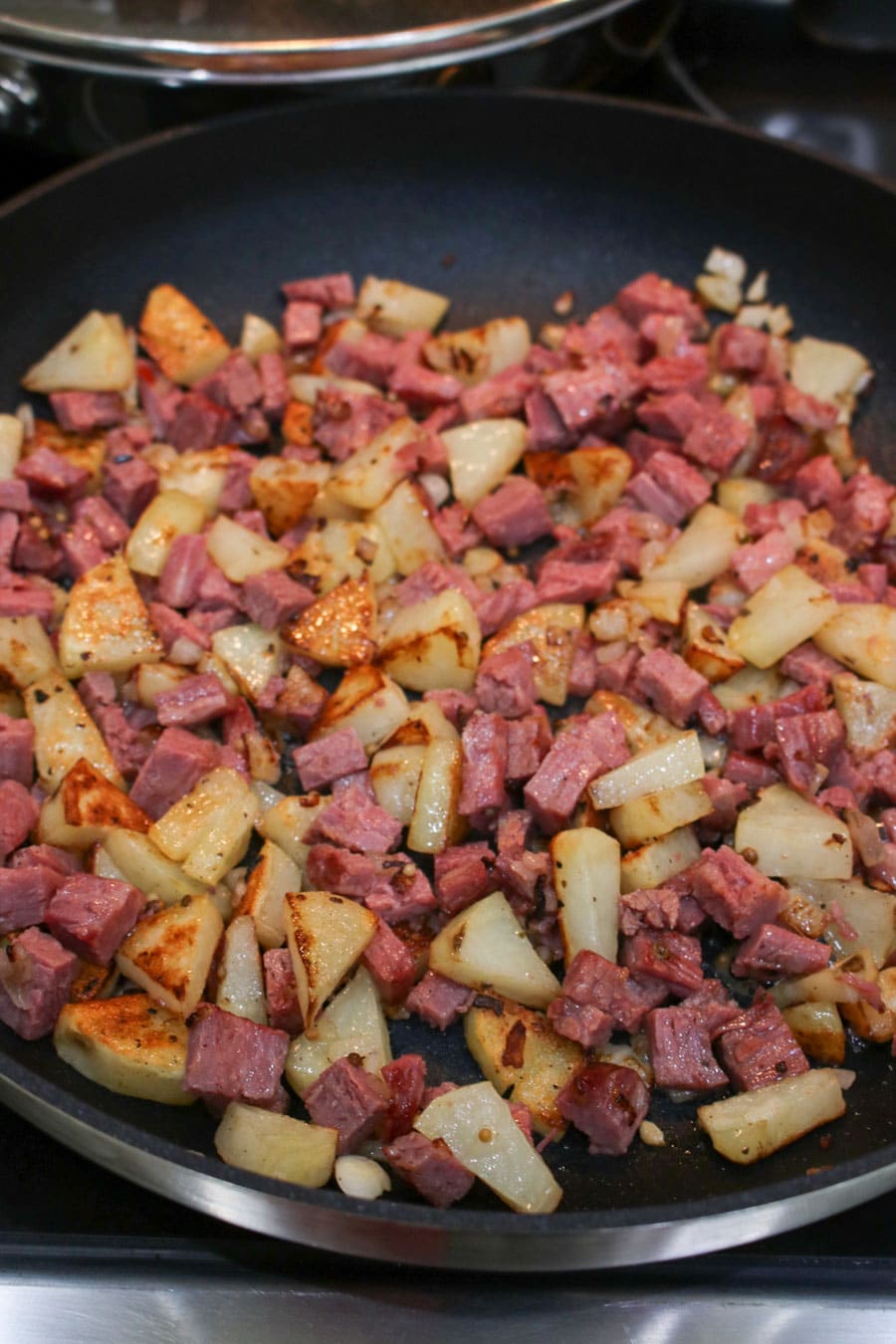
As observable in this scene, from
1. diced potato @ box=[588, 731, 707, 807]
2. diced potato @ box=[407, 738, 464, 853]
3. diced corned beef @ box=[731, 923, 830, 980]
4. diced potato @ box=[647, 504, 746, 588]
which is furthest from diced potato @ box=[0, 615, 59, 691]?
diced corned beef @ box=[731, 923, 830, 980]

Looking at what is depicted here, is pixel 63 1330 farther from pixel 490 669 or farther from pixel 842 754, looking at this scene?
pixel 842 754

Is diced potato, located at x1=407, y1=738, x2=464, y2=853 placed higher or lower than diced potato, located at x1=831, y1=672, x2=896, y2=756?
lower

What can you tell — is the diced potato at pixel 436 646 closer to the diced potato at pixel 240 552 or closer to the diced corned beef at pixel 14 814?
the diced potato at pixel 240 552

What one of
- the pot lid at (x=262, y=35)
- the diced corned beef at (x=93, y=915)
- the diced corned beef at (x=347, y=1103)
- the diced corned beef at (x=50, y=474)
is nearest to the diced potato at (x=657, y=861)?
the diced corned beef at (x=347, y=1103)

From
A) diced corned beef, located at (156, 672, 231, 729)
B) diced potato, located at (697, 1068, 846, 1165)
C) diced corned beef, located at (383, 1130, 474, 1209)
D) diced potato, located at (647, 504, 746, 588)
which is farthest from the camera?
diced potato, located at (647, 504, 746, 588)

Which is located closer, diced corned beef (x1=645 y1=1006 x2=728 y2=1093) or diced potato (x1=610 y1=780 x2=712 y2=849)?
diced corned beef (x1=645 y1=1006 x2=728 y2=1093)

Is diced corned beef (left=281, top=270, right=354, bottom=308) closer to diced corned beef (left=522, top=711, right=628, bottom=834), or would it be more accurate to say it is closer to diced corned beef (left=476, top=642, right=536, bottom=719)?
diced corned beef (left=476, top=642, right=536, bottom=719)

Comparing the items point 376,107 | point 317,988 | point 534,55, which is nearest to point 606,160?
point 534,55
